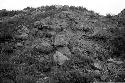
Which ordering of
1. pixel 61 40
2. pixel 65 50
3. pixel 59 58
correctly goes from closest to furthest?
1. pixel 59 58
2. pixel 65 50
3. pixel 61 40

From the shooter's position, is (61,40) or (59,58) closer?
(59,58)

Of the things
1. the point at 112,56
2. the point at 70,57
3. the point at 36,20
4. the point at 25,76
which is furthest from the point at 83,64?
the point at 36,20

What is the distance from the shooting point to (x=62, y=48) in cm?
1299

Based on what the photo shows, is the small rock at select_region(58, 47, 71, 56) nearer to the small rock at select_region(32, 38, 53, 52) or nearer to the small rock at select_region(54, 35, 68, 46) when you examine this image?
the small rock at select_region(54, 35, 68, 46)

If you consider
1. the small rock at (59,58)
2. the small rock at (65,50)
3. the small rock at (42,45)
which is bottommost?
the small rock at (59,58)

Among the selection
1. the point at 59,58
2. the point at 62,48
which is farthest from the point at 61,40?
the point at 59,58

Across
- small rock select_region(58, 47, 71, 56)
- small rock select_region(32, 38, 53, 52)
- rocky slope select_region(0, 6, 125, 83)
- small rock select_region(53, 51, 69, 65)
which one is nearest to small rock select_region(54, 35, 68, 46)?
rocky slope select_region(0, 6, 125, 83)

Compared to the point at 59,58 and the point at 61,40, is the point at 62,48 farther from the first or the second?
the point at 59,58

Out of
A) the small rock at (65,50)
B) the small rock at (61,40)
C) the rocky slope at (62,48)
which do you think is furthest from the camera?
the small rock at (61,40)

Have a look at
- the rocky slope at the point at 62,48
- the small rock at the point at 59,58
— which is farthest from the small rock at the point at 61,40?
the small rock at the point at 59,58

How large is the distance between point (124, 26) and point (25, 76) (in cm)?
783

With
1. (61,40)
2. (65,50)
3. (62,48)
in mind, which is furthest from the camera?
(61,40)

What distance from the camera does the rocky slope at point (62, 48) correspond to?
35.8 ft

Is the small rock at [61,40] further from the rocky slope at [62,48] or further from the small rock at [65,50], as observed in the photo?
the small rock at [65,50]
